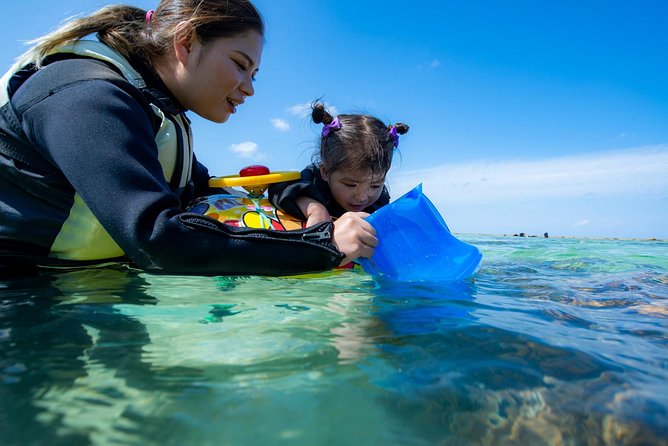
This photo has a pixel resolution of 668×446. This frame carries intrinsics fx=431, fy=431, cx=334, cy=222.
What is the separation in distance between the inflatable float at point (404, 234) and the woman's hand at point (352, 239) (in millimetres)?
415

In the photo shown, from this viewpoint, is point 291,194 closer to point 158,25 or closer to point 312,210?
point 312,210

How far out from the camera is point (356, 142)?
316 centimetres

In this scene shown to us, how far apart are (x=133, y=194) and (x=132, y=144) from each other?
0.54 ft

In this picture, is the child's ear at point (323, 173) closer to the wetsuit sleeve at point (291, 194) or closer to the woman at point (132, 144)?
the wetsuit sleeve at point (291, 194)

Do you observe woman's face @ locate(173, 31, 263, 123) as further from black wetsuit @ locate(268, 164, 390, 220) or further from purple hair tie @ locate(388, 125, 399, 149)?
purple hair tie @ locate(388, 125, 399, 149)

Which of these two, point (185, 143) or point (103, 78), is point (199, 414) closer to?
point (103, 78)

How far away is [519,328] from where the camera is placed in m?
1.43

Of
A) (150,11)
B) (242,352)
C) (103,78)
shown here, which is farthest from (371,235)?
(150,11)

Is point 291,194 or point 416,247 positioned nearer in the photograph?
point 416,247

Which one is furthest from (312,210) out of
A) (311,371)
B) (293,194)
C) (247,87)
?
(311,371)

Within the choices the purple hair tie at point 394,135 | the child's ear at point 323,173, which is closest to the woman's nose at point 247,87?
the child's ear at point 323,173

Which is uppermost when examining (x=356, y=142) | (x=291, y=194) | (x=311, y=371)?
(x=356, y=142)

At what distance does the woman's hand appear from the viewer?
1657mm

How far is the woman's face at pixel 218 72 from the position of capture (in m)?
1.83
